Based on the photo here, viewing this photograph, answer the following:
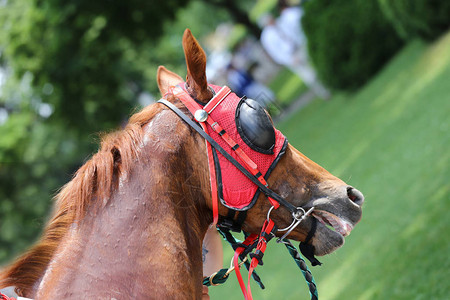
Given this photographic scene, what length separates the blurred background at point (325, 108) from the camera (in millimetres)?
6703

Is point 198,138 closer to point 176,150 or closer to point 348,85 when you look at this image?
point 176,150

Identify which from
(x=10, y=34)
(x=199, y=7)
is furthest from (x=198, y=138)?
(x=199, y=7)

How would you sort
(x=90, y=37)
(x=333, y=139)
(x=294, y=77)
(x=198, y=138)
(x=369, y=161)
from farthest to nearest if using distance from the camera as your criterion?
(x=294, y=77)
(x=90, y=37)
(x=333, y=139)
(x=369, y=161)
(x=198, y=138)

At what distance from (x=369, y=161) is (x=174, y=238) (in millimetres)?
8031

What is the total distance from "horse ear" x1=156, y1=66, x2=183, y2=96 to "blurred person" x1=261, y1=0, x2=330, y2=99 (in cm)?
1397

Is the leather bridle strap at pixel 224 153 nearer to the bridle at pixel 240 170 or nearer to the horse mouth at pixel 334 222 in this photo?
the bridle at pixel 240 170

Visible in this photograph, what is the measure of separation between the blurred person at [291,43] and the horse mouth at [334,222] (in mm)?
14373

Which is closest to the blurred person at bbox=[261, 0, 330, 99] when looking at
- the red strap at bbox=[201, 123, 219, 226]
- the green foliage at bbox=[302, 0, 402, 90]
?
the green foliage at bbox=[302, 0, 402, 90]

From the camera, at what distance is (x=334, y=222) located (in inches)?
120

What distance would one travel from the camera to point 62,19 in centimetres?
1609

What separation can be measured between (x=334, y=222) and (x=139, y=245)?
3.65ft

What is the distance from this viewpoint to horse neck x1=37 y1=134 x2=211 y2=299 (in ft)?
8.37

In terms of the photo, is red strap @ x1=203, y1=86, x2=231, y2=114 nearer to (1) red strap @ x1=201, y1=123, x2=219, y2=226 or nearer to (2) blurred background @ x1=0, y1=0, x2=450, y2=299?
(1) red strap @ x1=201, y1=123, x2=219, y2=226

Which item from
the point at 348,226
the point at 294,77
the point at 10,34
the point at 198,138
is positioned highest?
the point at 10,34
